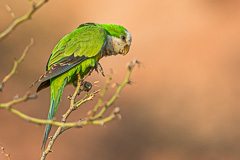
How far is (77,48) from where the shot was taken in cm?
426

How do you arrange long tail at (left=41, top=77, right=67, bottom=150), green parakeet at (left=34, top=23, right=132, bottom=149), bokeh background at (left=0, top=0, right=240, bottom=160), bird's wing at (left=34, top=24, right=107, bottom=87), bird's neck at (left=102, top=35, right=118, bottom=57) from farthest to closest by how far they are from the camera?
bokeh background at (left=0, top=0, right=240, bottom=160) → bird's neck at (left=102, top=35, right=118, bottom=57) → bird's wing at (left=34, top=24, right=107, bottom=87) → green parakeet at (left=34, top=23, right=132, bottom=149) → long tail at (left=41, top=77, right=67, bottom=150)

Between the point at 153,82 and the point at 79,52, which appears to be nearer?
the point at 79,52

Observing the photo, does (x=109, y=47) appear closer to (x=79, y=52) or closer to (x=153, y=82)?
(x=79, y=52)

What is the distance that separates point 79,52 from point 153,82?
23.7ft

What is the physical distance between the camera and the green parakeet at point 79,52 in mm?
3920

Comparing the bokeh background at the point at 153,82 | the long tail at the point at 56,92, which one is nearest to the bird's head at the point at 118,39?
the long tail at the point at 56,92

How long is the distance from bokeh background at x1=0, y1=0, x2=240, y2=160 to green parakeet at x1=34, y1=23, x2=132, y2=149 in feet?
11.8

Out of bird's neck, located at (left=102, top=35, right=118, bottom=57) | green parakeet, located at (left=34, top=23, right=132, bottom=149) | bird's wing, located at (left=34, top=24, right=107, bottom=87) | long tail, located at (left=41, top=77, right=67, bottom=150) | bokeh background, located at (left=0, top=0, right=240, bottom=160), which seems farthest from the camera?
bokeh background, located at (left=0, top=0, right=240, bottom=160)

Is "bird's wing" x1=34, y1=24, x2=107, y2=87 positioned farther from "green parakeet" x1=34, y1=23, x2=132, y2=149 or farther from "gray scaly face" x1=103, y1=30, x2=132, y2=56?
"gray scaly face" x1=103, y1=30, x2=132, y2=56

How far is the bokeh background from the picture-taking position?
8352mm

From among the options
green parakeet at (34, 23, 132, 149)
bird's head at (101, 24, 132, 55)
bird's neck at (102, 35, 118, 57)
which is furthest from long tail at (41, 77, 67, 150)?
→ bird's head at (101, 24, 132, 55)

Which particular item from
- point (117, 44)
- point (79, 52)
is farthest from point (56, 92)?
point (117, 44)

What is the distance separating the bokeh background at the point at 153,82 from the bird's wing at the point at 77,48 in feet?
12.0

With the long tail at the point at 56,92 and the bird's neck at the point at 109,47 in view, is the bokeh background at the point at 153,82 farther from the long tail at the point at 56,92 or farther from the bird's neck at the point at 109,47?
the long tail at the point at 56,92
